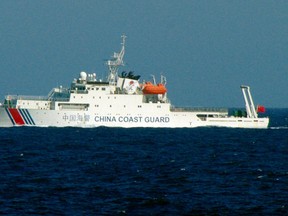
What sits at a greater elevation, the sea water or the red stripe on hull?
the red stripe on hull

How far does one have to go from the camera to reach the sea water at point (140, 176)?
1034 inches

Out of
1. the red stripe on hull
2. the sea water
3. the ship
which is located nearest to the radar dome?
the ship

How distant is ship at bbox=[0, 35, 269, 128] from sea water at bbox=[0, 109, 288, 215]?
27.0 feet

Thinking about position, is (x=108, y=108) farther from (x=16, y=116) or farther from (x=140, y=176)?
(x=140, y=176)

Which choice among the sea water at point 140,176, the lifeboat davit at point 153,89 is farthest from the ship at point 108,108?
the sea water at point 140,176

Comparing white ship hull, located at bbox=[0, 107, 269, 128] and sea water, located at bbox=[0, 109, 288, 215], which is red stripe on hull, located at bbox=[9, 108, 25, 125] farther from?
sea water, located at bbox=[0, 109, 288, 215]

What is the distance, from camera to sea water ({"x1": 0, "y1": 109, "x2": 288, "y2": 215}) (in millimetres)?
26266

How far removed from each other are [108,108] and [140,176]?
110 ft

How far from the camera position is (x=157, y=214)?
82.1 ft

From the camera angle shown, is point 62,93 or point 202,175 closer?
point 202,175

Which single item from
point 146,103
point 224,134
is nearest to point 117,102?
point 146,103

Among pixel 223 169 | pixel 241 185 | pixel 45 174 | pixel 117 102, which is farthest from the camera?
pixel 117 102

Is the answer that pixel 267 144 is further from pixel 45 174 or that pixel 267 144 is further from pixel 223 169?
pixel 45 174

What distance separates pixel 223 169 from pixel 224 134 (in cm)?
3020
